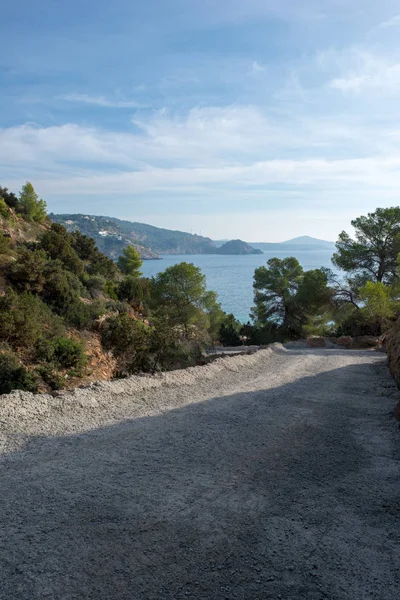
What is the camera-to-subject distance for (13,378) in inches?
386

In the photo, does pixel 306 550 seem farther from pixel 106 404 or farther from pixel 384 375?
pixel 384 375

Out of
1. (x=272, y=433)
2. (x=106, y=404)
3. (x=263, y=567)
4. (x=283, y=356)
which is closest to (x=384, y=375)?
(x=283, y=356)

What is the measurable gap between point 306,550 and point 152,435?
3482mm

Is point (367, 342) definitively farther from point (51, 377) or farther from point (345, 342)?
point (51, 377)

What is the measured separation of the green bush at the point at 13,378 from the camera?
9.55 m

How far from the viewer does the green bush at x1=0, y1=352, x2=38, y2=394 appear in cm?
955

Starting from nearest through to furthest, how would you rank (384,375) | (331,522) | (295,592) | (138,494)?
(295,592)
(331,522)
(138,494)
(384,375)

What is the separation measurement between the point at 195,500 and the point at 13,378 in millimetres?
7013

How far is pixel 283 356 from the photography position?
58.0ft

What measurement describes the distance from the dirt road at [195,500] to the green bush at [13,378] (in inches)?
86.7

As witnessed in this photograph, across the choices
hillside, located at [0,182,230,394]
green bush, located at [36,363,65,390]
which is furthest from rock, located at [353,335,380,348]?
green bush, located at [36,363,65,390]

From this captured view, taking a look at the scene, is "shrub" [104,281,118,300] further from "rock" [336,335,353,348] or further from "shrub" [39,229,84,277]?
"rock" [336,335,353,348]

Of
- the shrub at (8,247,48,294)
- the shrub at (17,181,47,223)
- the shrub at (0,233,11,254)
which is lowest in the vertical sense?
the shrub at (8,247,48,294)

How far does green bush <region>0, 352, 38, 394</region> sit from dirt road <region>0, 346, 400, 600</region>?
2201mm
